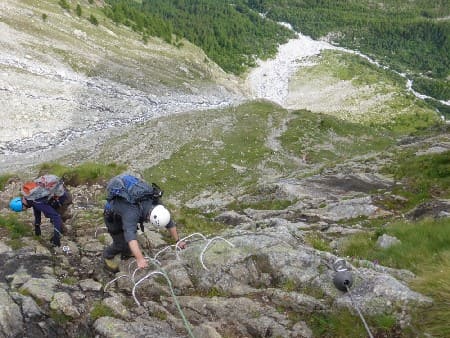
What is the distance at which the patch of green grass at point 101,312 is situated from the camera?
9.27 m

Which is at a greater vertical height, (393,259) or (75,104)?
(393,259)

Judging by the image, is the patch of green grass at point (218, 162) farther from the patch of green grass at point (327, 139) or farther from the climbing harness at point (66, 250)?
the climbing harness at point (66, 250)

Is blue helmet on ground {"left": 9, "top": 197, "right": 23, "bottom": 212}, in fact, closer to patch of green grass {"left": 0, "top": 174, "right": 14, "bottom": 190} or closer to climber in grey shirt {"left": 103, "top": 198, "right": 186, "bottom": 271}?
climber in grey shirt {"left": 103, "top": 198, "right": 186, "bottom": 271}

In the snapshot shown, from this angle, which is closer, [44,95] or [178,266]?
[178,266]

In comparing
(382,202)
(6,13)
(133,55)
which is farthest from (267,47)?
(382,202)

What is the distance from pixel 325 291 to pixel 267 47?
496 ft

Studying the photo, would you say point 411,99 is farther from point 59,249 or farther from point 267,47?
point 59,249

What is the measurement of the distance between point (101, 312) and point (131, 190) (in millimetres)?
2697

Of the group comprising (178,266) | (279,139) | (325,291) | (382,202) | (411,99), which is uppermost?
(325,291)

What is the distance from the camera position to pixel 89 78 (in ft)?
185

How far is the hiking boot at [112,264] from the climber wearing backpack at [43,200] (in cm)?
253

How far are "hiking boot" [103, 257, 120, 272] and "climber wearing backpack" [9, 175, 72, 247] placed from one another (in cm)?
253

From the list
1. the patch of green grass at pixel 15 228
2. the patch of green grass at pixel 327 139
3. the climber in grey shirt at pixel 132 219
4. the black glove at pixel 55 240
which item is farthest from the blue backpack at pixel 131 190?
the patch of green grass at pixel 327 139

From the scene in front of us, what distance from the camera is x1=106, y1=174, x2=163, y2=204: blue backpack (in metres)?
9.67
